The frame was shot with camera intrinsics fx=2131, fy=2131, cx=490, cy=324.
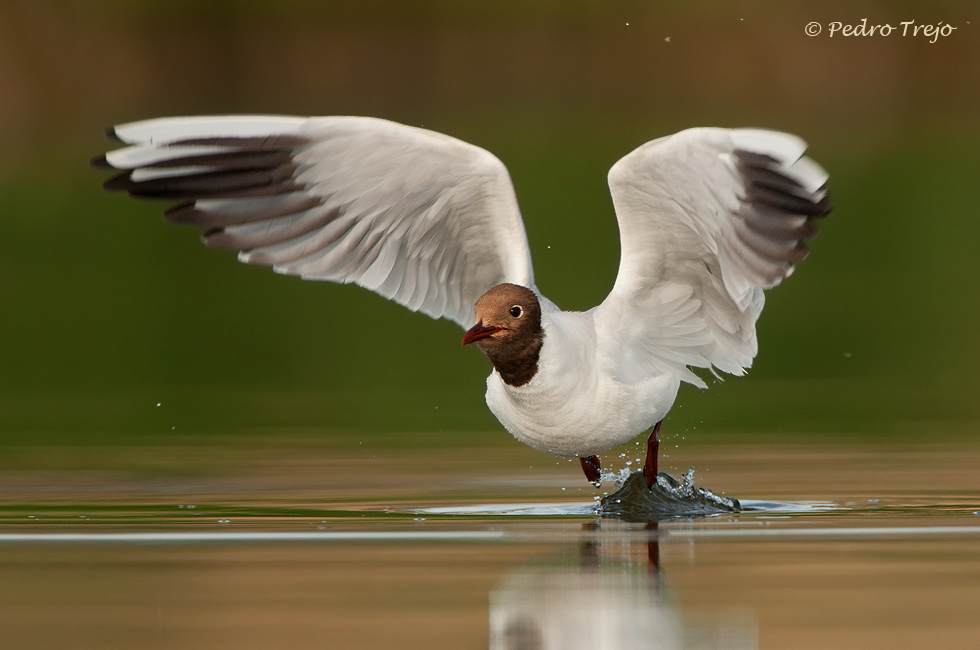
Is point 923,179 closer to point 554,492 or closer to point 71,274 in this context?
point 71,274

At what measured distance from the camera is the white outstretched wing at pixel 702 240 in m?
8.02

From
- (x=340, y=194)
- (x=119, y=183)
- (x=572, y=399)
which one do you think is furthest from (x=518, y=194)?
(x=572, y=399)

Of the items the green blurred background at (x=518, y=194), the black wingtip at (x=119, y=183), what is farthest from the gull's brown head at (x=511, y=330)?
the green blurred background at (x=518, y=194)

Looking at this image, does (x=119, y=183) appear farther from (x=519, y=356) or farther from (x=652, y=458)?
(x=652, y=458)

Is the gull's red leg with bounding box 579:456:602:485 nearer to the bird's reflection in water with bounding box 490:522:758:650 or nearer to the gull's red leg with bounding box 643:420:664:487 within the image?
the gull's red leg with bounding box 643:420:664:487

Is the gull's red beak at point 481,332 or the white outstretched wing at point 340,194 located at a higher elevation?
the white outstretched wing at point 340,194

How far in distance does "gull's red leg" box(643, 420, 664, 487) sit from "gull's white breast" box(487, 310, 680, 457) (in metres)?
0.30

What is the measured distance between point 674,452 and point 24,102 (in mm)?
26794

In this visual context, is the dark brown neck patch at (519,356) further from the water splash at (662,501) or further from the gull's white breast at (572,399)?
the water splash at (662,501)

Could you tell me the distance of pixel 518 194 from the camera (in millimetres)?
23859

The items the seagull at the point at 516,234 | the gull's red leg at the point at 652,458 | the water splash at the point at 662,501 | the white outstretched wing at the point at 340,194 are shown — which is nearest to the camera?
the seagull at the point at 516,234

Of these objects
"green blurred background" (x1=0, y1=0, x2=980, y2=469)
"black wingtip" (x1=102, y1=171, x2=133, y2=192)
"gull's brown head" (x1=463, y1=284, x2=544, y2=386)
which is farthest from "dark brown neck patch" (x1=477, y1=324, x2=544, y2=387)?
"green blurred background" (x1=0, y1=0, x2=980, y2=469)

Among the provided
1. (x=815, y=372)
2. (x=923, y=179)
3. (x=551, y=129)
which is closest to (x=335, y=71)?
(x=551, y=129)

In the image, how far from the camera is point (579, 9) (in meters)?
35.4
